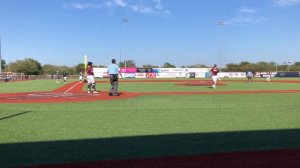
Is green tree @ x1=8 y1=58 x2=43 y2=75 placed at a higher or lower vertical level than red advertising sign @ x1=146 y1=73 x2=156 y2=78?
higher

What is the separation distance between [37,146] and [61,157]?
1115 millimetres

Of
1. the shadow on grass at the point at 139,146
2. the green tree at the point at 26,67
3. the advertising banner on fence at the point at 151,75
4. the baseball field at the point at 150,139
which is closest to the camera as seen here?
the baseball field at the point at 150,139

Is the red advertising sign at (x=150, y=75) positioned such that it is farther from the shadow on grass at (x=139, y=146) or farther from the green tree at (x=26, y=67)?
the shadow on grass at (x=139, y=146)

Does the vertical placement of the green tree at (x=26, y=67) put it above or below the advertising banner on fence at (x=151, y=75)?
above

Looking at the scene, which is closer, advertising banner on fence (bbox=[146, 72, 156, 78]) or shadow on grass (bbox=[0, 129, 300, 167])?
shadow on grass (bbox=[0, 129, 300, 167])

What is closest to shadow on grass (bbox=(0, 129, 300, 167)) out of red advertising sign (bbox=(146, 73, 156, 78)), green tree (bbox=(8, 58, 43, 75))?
red advertising sign (bbox=(146, 73, 156, 78))

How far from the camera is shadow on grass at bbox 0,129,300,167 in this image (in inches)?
266

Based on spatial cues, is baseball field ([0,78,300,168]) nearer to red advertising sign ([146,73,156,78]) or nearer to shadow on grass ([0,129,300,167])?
shadow on grass ([0,129,300,167])

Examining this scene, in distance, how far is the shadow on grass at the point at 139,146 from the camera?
675cm

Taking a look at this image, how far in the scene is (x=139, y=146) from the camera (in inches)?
302

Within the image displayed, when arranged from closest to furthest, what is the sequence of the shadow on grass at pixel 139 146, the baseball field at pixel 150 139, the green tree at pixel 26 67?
the baseball field at pixel 150 139
the shadow on grass at pixel 139 146
the green tree at pixel 26 67

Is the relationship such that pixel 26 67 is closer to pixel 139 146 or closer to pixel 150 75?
pixel 150 75

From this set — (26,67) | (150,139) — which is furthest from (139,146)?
(26,67)

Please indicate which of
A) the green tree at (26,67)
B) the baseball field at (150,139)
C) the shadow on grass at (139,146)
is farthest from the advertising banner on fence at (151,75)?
the shadow on grass at (139,146)
